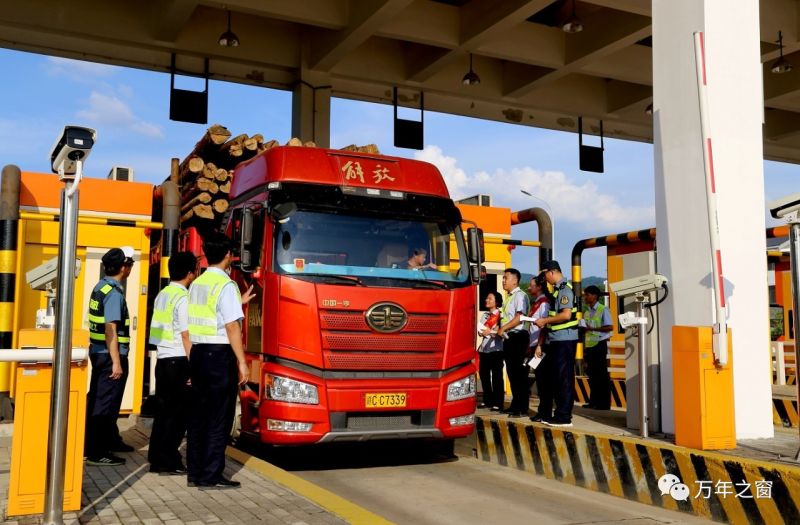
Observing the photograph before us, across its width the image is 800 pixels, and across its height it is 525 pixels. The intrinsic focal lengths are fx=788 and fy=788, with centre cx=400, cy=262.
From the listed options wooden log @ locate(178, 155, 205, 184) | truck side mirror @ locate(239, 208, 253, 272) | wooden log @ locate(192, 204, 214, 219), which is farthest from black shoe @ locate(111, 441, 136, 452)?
wooden log @ locate(178, 155, 205, 184)

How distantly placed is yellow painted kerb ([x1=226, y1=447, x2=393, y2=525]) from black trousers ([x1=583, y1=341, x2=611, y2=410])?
5.81m

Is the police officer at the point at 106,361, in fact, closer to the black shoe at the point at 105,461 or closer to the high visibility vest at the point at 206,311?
the black shoe at the point at 105,461

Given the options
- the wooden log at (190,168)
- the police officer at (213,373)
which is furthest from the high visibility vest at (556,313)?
the wooden log at (190,168)

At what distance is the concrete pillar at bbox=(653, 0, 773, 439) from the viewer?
7.12 meters

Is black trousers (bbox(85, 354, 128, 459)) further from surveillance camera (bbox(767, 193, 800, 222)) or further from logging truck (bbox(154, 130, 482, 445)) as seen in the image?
surveillance camera (bbox(767, 193, 800, 222))

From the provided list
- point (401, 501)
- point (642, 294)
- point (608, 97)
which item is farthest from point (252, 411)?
point (608, 97)

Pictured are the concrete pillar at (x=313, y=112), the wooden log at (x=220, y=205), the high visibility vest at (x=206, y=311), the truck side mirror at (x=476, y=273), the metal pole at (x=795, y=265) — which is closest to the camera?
the high visibility vest at (x=206, y=311)

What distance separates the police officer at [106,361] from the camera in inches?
263

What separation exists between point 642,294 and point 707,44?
7.75ft

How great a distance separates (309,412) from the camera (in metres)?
6.82

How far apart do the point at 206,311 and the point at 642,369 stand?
4043 mm

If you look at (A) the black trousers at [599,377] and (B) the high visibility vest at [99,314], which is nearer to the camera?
(B) the high visibility vest at [99,314]

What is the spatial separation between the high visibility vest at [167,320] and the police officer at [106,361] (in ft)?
1.19

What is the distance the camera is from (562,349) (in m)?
8.34
